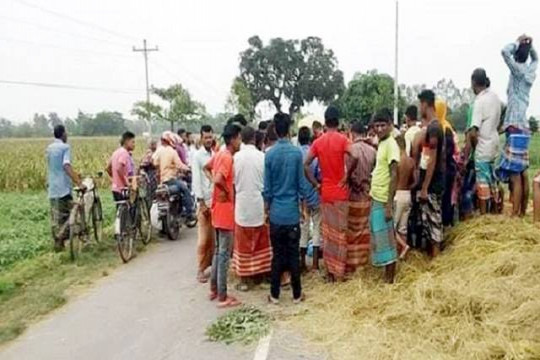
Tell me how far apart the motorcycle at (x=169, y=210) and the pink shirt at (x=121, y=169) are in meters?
0.81

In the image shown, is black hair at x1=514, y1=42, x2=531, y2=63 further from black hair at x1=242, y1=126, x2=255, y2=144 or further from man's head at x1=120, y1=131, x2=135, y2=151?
man's head at x1=120, y1=131, x2=135, y2=151

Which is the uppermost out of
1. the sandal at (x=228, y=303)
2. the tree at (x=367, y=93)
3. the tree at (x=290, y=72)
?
the tree at (x=290, y=72)

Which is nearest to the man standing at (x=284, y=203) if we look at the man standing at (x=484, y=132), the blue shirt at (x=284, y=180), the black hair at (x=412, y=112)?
the blue shirt at (x=284, y=180)

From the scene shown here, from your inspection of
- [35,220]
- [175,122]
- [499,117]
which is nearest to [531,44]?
[499,117]

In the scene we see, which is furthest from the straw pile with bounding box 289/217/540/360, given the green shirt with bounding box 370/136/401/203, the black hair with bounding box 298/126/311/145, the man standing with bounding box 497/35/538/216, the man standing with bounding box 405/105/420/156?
the black hair with bounding box 298/126/311/145

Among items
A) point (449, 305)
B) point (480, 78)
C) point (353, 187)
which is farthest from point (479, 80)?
point (449, 305)

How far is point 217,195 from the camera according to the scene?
21.8 feet

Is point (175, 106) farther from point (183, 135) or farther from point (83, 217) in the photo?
point (83, 217)

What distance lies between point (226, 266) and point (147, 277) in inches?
73.2

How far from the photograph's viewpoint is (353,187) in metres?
6.98

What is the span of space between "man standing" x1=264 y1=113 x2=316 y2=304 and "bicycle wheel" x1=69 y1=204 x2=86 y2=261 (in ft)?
12.7

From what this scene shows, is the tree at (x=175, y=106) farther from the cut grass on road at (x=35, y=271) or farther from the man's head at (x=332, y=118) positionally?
the man's head at (x=332, y=118)

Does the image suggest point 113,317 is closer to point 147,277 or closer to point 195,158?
point 147,277

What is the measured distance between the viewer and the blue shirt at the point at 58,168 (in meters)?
9.10
